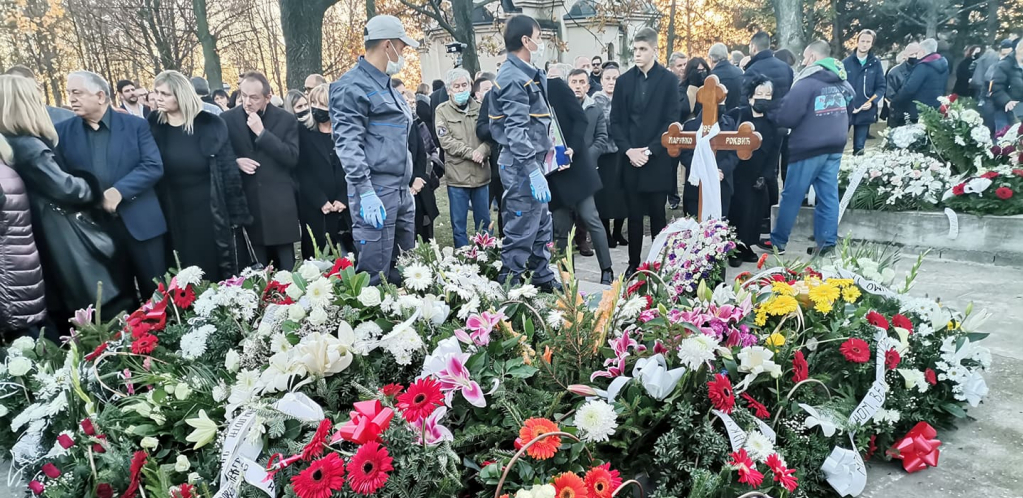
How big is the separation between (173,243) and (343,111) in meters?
2.05

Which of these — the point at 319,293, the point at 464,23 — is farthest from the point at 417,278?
the point at 464,23

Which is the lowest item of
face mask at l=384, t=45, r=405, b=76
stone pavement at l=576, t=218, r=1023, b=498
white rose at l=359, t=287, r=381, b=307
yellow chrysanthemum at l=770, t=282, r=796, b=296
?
stone pavement at l=576, t=218, r=1023, b=498

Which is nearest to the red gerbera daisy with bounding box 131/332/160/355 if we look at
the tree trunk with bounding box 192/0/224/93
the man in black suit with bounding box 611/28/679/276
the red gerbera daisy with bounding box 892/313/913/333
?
the red gerbera daisy with bounding box 892/313/913/333

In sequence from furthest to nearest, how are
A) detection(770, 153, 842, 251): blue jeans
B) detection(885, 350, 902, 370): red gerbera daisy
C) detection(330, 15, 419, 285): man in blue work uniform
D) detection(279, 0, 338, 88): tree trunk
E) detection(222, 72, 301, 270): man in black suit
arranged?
detection(279, 0, 338, 88): tree trunk < detection(770, 153, 842, 251): blue jeans < detection(222, 72, 301, 270): man in black suit < detection(330, 15, 419, 285): man in blue work uniform < detection(885, 350, 902, 370): red gerbera daisy

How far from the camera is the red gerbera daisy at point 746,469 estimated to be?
7.15 feet

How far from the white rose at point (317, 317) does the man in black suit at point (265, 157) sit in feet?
9.87

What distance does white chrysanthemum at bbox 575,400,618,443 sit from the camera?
2248mm

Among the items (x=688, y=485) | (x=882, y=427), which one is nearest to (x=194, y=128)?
(x=688, y=485)

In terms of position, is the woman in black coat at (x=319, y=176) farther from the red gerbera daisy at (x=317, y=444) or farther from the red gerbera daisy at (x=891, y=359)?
the red gerbera daisy at (x=891, y=359)

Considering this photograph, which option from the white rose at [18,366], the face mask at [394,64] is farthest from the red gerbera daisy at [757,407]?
the white rose at [18,366]

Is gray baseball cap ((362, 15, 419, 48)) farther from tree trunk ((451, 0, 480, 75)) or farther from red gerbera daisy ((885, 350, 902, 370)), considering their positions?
tree trunk ((451, 0, 480, 75))

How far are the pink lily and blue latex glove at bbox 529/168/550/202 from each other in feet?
7.65

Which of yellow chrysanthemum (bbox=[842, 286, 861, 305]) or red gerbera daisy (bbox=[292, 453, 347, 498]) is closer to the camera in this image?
red gerbera daisy (bbox=[292, 453, 347, 498])

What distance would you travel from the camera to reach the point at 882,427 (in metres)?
2.78
